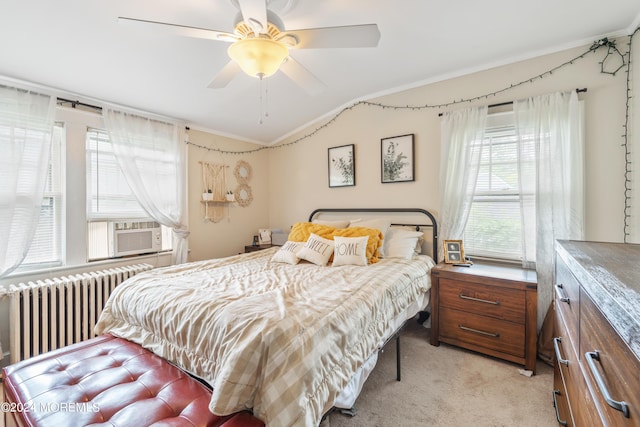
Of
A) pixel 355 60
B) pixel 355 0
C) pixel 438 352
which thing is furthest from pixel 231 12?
pixel 438 352

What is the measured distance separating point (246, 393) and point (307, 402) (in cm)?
25

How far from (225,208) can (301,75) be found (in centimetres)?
243

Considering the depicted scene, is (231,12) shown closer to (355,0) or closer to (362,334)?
(355,0)

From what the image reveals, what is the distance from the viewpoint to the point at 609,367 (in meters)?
0.68

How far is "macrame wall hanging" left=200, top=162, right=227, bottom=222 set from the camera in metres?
3.56

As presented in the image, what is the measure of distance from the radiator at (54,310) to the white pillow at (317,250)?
1799 millimetres

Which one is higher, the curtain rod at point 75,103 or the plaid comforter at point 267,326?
the curtain rod at point 75,103

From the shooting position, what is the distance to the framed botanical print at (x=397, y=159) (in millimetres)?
3100

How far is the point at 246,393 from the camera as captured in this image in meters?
1.12

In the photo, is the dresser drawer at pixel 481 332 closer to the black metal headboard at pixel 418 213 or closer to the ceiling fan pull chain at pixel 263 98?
the black metal headboard at pixel 418 213

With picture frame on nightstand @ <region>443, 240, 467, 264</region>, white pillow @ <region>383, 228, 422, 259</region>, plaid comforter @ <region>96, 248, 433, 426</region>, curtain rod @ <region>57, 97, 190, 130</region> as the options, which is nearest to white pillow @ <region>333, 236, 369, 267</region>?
plaid comforter @ <region>96, 248, 433, 426</region>

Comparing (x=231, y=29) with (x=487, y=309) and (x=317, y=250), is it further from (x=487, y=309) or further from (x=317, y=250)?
(x=487, y=309)

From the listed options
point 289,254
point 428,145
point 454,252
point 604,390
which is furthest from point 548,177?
point 289,254

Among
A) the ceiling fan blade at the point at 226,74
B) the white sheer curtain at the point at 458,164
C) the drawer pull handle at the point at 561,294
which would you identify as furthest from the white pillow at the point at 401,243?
the ceiling fan blade at the point at 226,74
